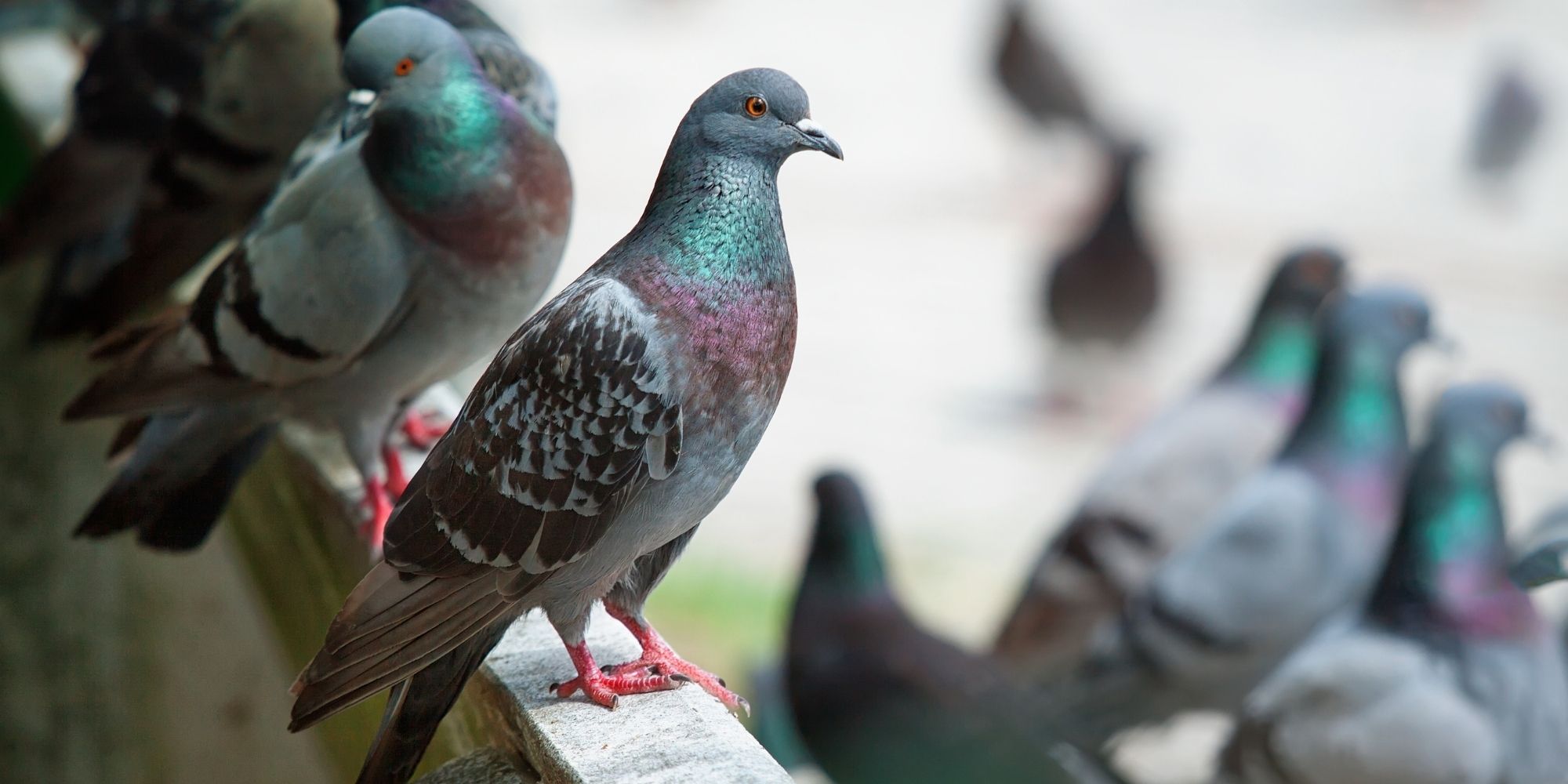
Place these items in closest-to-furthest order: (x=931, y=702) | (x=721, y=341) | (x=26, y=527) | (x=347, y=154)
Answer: (x=721, y=341) < (x=347, y=154) < (x=931, y=702) < (x=26, y=527)

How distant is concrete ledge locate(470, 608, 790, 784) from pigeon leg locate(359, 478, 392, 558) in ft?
2.13

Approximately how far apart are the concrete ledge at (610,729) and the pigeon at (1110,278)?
7.35 meters

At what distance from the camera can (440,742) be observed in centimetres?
323

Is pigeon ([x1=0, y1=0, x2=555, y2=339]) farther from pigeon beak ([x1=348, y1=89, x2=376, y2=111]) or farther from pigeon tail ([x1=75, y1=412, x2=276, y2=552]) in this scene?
pigeon tail ([x1=75, y1=412, x2=276, y2=552])

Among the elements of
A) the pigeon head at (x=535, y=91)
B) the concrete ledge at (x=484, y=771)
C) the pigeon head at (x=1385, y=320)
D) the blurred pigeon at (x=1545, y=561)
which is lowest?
the concrete ledge at (x=484, y=771)

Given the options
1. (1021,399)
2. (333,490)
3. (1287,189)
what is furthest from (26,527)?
(1287,189)

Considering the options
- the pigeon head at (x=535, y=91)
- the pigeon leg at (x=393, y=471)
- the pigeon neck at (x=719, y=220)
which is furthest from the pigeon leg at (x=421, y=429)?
the pigeon neck at (x=719, y=220)

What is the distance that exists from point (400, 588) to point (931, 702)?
242cm

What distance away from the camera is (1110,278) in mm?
9820

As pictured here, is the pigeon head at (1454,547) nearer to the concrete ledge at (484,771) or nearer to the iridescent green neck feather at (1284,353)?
the iridescent green neck feather at (1284,353)

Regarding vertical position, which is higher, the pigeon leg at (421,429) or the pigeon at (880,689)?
the pigeon leg at (421,429)

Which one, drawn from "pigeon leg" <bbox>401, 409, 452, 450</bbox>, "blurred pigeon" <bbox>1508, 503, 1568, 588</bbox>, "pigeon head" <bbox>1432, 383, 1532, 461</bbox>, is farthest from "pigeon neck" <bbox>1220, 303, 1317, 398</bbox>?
"pigeon leg" <bbox>401, 409, 452, 450</bbox>

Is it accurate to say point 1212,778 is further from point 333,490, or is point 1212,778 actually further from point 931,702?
point 333,490

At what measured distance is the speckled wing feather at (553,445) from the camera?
215 cm
